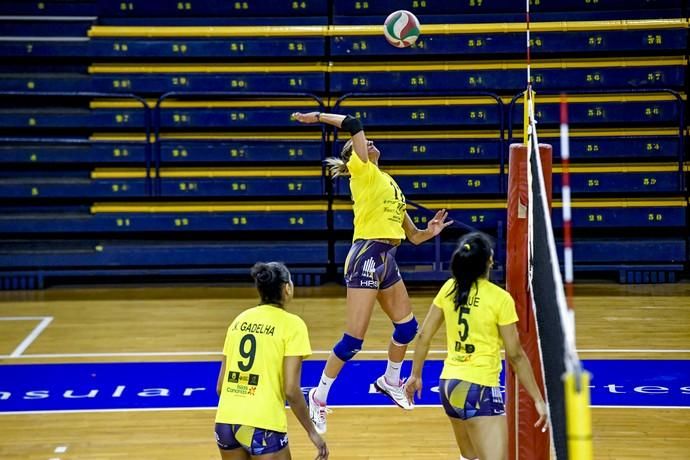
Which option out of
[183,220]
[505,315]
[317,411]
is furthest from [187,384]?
[183,220]

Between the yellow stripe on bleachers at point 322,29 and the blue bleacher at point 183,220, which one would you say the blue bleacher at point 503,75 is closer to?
the yellow stripe on bleachers at point 322,29

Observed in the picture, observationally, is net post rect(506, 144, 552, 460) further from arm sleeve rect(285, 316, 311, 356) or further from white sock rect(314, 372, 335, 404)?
white sock rect(314, 372, 335, 404)

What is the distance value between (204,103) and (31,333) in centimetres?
438

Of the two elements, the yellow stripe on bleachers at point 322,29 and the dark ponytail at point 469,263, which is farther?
the yellow stripe on bleachers at point 322,29

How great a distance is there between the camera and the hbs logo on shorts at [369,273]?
8031 mm

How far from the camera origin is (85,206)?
14.8 m

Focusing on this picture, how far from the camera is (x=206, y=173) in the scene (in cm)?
1454

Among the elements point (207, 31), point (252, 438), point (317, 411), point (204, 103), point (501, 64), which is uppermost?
point (207, 31)

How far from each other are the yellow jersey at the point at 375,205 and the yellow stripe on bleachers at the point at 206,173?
638 cm

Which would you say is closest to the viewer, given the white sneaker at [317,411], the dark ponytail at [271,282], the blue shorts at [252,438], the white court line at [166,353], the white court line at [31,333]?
the blue shorts at [252,438]

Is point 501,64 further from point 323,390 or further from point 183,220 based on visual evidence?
point 323,390

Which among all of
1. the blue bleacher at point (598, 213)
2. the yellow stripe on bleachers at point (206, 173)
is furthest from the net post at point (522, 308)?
the yellow stripe on bleachers at point (206, 173)

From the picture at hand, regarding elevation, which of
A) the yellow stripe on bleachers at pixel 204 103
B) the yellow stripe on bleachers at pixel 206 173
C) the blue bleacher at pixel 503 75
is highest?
the blue bleacher at pixel 503 75

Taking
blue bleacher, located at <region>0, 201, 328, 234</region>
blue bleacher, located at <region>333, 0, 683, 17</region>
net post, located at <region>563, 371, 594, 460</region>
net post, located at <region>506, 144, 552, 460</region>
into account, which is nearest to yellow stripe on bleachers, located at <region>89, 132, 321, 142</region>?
Result: blue bleacher, located at <region>0, 201, 328, 234</region>
